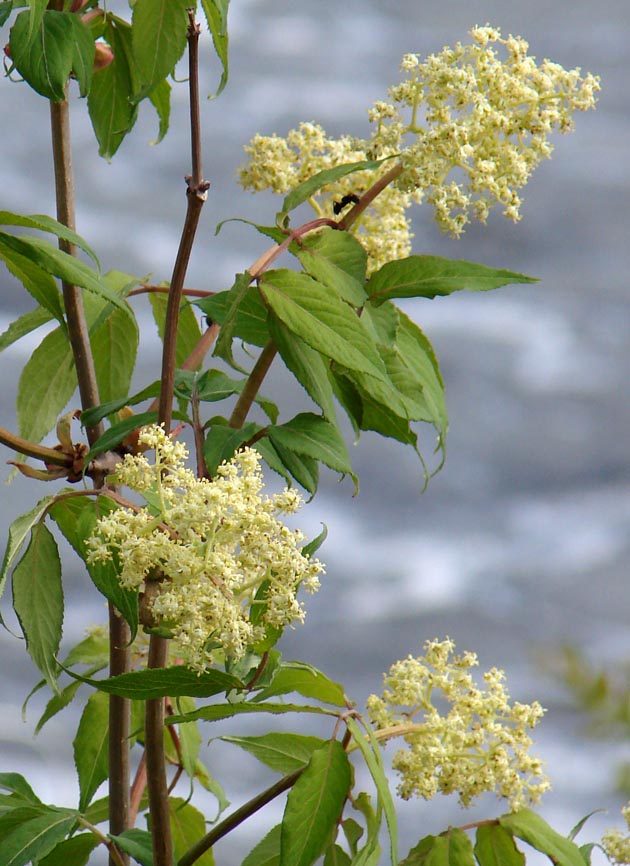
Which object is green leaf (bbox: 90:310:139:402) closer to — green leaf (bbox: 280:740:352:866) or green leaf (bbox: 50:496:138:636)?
green leaf (bbox: 50:496:138:636)

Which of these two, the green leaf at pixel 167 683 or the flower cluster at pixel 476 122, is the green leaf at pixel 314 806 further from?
the flower cluster at pixel 476 122

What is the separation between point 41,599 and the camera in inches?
20.4

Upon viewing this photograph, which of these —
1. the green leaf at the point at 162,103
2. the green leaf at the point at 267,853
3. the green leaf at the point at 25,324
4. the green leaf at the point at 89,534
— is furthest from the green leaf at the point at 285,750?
the green leaf at the point at 162,103

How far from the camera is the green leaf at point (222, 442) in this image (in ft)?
1.51

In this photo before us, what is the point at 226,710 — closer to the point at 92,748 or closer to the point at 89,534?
the point at 89,534

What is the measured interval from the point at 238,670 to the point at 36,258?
182 mm

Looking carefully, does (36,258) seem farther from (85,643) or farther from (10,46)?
(85,643)

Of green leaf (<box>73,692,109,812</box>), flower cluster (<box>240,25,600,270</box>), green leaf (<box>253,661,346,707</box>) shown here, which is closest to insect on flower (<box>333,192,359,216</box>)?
flower cluster (<box>240,25,600,270</box>)

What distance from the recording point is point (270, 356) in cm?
53

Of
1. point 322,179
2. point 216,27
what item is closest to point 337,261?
point 322,179

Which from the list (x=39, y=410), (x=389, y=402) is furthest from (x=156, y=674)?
(x=39, y=410)

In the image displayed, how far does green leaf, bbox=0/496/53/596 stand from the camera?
452 mm

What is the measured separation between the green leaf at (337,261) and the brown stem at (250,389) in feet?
0.17

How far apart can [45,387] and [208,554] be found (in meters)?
0.32
